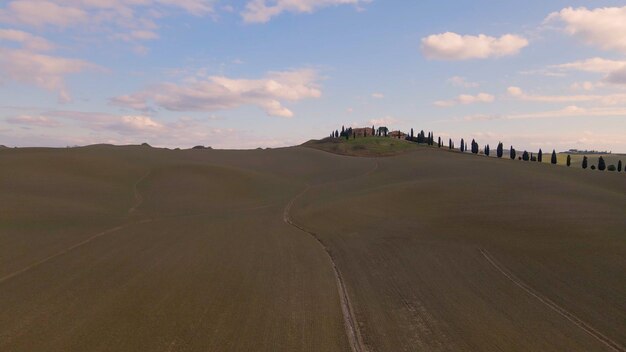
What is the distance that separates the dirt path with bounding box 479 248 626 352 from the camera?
39.1 feet

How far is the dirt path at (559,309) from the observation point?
1193 cm

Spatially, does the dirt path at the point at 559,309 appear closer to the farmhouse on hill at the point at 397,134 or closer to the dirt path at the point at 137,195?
the dirt path at the point at 137,195

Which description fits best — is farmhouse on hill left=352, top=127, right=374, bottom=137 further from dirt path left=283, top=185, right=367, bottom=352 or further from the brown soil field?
dirt path left=283, top=185, right=367, bottom=352

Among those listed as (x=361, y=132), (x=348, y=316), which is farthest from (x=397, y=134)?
(x=348, y=316)

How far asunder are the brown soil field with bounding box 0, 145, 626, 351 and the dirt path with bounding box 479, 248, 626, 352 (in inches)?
2.9

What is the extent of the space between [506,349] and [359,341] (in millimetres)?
3559

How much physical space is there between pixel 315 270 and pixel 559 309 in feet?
27.2

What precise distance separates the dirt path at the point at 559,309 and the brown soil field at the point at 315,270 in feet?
0.24

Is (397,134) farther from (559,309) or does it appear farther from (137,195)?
(559,309)

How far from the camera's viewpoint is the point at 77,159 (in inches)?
1954

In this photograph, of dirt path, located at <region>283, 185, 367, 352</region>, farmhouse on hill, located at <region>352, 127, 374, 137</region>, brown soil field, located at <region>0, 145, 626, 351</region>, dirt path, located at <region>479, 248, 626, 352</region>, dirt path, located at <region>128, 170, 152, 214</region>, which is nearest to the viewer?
dirt path, located at <region>283, 185, 367, 352</region>

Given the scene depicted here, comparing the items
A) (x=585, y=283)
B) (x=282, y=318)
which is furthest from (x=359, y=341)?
(x=585, y=283)

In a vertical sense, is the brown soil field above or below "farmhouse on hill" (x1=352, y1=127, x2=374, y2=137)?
below

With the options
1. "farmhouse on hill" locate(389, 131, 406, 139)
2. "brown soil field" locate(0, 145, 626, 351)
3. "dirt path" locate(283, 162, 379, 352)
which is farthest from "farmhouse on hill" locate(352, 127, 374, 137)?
"dirt path" locate(283, 162, 379, 352)
